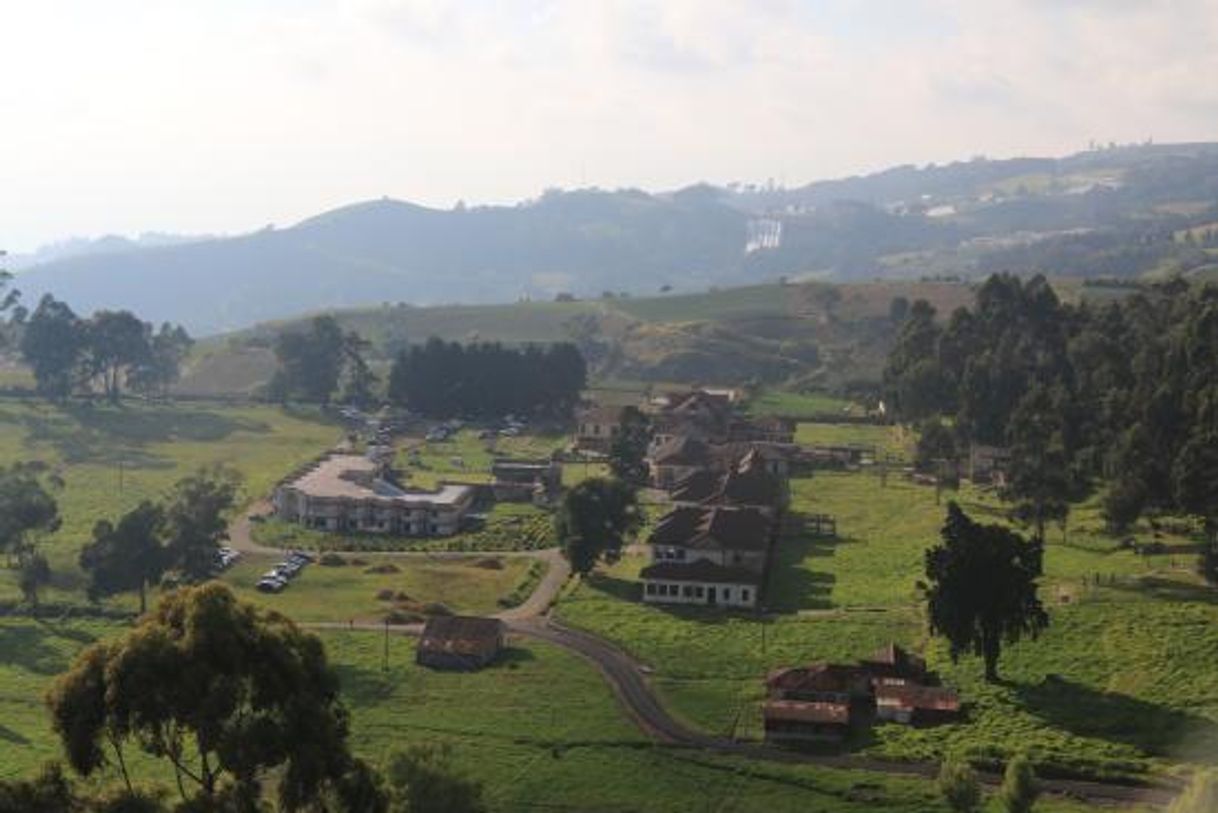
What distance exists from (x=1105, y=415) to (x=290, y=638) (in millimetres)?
71943

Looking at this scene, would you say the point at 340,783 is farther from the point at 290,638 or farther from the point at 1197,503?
the point at 1197,503

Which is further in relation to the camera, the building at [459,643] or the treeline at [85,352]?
the treeline at [85,352]

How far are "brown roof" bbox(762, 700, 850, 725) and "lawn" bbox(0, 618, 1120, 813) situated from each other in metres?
3.26

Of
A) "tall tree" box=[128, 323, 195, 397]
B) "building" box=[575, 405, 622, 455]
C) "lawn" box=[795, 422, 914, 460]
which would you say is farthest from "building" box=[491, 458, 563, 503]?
"tall tree" box=[128, 323, 195, 397]

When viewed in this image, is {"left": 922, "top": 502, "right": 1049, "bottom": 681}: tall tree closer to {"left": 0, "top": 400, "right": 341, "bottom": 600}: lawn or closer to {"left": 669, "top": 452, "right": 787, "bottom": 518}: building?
{"left": 669, "top": 452, "right": 787, "bottom": 518}: building

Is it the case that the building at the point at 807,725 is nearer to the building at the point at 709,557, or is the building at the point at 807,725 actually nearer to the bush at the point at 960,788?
the bush at the point at 960,788

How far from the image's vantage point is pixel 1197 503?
66.4 metres

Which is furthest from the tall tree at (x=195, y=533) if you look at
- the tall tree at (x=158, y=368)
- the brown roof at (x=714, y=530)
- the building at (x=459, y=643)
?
the tall tree at (x=158, y=368)

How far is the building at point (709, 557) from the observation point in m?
70.1

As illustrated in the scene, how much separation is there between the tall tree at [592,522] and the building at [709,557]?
9.36ft

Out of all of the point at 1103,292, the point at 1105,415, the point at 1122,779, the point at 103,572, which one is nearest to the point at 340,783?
the point at 1122,779

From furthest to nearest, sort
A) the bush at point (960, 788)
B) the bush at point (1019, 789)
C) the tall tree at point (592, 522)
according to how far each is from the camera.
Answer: the tall tree at point (592, 522)
the bush at point (960, 788)
the bush at point (1019, 789)

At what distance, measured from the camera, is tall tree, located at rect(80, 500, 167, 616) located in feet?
228

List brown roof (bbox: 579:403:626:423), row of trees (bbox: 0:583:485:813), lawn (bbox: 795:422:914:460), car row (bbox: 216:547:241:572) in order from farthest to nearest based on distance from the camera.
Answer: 1. brown roof (bbox: 579:403:626:423)
2. lawn (bbox: 795:422:914:460)
3. car row (bbox: 216:547:241:572)
4. row of trees (bbox: 0:583:485:813)
